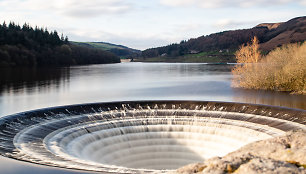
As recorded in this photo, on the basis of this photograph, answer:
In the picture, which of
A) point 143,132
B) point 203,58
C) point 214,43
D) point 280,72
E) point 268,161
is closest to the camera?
point 268,161

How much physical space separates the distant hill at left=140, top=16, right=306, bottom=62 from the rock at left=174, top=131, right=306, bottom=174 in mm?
106145

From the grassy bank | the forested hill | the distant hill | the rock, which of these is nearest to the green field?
the distant hill

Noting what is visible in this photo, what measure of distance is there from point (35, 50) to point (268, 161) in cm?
9497

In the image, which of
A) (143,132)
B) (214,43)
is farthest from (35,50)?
(214,43)

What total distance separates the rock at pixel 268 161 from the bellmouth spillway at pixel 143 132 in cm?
752

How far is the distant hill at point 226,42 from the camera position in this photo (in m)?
112

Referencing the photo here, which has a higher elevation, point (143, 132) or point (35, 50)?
point (35, 50)

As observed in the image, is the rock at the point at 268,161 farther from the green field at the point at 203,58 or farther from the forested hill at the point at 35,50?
the green field at the point at 203,58

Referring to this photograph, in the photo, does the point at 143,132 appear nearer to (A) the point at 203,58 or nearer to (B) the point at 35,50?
(B) the point at 35,50

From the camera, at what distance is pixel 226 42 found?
144 m

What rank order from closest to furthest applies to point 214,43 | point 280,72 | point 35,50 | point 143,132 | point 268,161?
point 268,161, point 143,132, point 280,72, point 35,50, point 214,43

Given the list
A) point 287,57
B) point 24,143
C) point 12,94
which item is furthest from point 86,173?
point 287,57

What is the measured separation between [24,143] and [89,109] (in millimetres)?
6716

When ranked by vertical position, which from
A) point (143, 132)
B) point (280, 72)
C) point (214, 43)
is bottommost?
point (143, 132)
